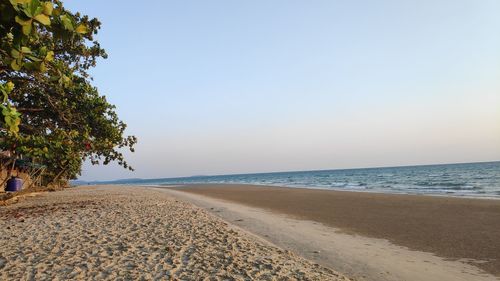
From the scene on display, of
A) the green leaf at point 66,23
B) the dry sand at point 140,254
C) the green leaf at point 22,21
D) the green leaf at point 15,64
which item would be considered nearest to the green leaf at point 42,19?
the green leaf at point 22,21

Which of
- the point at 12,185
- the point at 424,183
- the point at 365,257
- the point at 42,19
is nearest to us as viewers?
the point at 42,19

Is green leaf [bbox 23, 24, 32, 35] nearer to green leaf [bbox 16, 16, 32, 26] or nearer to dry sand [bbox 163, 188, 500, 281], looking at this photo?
green leaf [bbox 16, 16, 32, 26]

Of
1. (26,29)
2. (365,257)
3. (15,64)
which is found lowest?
(365,257)

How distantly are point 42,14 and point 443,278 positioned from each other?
7450 mm

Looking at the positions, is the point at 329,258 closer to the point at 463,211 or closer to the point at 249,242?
the point at 249,242

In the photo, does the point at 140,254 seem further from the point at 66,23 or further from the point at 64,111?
the point at 64,111

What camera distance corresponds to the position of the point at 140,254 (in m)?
7.16

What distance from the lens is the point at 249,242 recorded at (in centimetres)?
868

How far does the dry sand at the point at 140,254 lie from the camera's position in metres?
6.00

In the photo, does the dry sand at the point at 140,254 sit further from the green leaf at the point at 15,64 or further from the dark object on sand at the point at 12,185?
the dark object on sand at the point at 12,185

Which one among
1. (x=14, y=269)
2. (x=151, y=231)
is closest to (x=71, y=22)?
(x=14, y=269)

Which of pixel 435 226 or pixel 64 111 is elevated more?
pixel 64 111

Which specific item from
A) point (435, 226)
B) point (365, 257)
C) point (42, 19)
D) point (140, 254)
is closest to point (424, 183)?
point (435, 226)

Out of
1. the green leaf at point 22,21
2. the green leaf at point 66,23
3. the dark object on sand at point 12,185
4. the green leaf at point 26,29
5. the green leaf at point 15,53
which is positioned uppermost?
the green leaf at point 66,23
